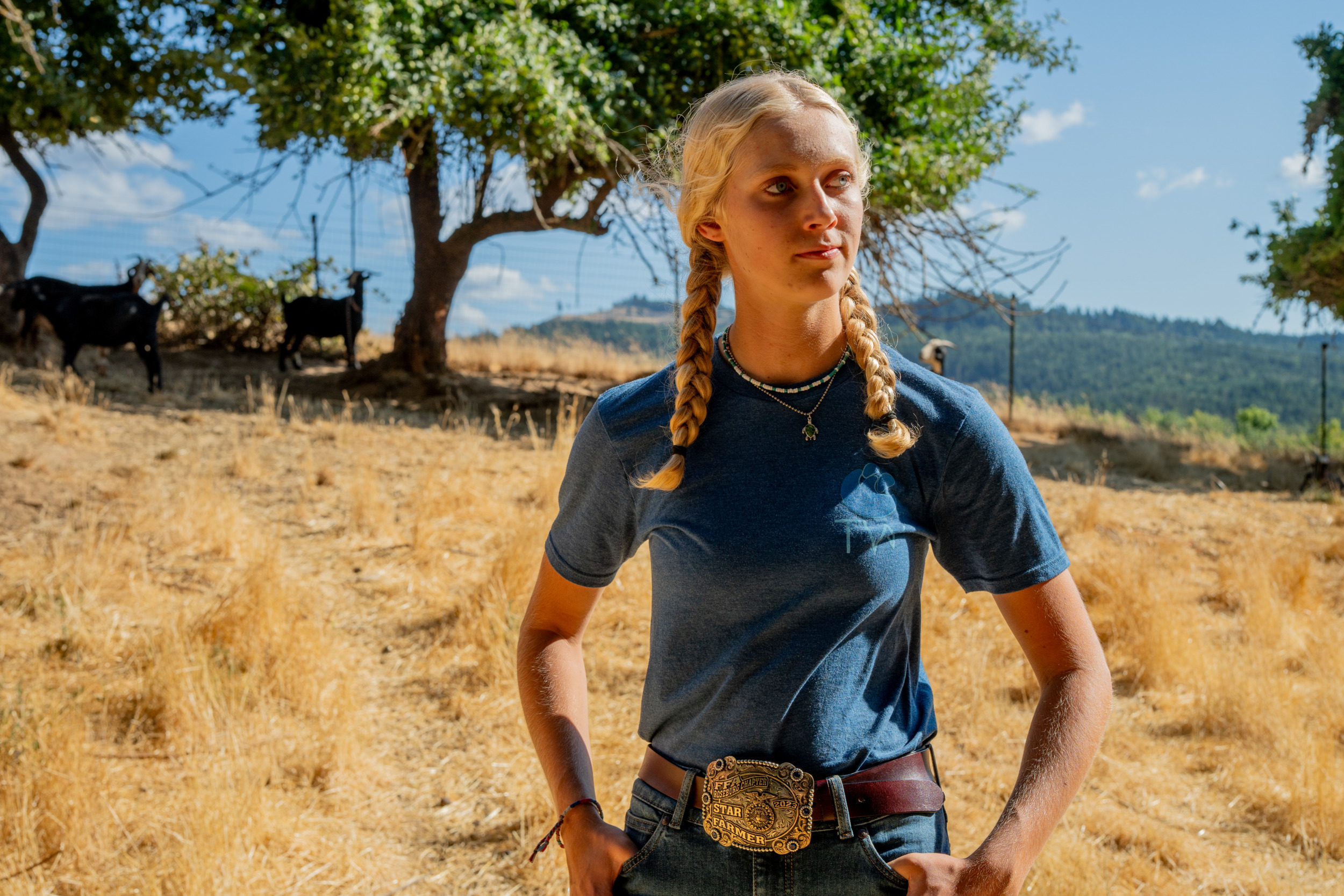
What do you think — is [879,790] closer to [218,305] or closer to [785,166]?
[785,166]

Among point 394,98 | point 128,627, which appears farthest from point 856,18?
point 128,627

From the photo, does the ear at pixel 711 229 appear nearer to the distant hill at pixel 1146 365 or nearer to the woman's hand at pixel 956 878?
the woman's hand at pixel 956 878

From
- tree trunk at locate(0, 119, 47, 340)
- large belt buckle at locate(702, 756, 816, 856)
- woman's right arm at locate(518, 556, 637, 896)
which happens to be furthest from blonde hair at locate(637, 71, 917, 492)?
tree trunk at locate(0, 119, 47, 340)

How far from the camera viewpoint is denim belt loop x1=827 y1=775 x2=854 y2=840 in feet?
4.19

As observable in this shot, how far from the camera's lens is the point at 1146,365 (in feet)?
323

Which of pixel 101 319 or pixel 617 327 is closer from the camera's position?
pixel 101 319

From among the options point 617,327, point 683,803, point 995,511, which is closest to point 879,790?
point 683,803

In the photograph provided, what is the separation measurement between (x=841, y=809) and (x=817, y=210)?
33.6 inches

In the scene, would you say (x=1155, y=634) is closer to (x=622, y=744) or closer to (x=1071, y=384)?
(x=622, y=744)

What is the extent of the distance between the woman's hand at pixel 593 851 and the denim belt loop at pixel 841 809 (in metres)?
0.31

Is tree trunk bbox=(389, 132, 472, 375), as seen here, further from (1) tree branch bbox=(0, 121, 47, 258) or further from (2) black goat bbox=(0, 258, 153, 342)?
(1) tree branch bbox=(0, 121, 47, 258)

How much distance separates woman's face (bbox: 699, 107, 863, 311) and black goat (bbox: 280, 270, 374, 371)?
11.9 metres

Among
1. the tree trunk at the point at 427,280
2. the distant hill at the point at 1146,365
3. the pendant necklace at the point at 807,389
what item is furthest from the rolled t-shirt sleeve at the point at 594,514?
the distant hill at the point at 1146,365

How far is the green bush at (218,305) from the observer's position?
14.1m
